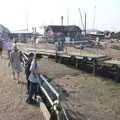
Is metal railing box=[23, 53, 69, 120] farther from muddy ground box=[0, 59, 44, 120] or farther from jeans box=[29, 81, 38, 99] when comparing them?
muddy ground box=[0, 59, 44, 120]

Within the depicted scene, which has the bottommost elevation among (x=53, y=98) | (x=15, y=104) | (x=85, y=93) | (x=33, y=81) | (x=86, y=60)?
(x=85, y=93)

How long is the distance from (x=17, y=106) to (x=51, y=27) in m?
62.2

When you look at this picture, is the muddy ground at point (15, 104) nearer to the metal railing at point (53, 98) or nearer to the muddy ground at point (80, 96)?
the muddy ground at point (80, 96)

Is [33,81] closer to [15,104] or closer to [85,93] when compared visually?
[15,104]

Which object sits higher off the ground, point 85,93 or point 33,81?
point 33,81

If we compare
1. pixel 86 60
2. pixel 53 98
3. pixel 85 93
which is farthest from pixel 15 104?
pixel 86 60

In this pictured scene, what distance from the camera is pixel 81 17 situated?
78.8 m

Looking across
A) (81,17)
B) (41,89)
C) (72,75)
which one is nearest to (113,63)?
(72,75)

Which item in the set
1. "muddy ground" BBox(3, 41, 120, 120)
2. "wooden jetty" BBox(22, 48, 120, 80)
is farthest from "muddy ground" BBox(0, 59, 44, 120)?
"wooden jetty" BBox(22, 48, 120, 80)

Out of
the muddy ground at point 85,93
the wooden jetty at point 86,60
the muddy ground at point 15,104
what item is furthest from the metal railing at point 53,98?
the wooden jetty at point 86,60

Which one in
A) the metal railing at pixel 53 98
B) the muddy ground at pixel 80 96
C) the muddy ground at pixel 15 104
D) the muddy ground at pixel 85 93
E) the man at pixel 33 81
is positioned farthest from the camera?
the man at pixel 33 81

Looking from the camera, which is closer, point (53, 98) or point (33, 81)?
point (53, 98)

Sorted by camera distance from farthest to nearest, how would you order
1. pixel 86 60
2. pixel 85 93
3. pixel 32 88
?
pixel 86 60 < pixel 85 93 < pixel 32 88

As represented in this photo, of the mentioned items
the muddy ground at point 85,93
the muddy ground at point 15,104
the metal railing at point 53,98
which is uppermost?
the metal railing at point 53,98
